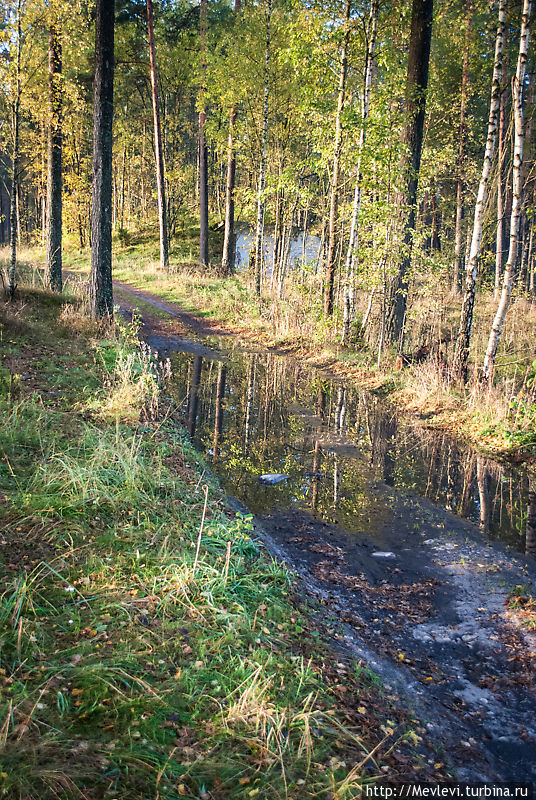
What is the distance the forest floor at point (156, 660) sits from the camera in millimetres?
2288

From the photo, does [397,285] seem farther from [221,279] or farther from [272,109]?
[221,279]

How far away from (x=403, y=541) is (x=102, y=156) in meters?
9.85

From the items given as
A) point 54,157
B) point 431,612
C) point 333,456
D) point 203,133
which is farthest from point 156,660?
point 203,133

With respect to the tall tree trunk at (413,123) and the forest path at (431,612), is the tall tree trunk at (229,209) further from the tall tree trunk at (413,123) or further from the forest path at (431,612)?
the forest path at (431,612)

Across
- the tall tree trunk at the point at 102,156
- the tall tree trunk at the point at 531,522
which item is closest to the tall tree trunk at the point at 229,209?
the tall tree trunk at the point at 102,156

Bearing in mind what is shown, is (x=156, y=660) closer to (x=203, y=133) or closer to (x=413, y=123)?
(x=413, y=123)

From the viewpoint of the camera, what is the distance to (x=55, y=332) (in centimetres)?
1022

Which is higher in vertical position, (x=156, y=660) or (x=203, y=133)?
(x=203, y=133)

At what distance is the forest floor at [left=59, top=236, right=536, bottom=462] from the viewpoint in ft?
26.1

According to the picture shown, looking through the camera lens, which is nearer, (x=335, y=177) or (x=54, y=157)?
(x=335, y=177)

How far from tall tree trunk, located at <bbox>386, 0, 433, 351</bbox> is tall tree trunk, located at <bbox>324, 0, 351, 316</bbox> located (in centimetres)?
145

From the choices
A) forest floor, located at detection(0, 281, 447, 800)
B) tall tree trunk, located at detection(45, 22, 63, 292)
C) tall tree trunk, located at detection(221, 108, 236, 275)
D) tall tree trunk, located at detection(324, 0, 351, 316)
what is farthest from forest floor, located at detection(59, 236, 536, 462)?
forest floor, located at detection(0, 281, 447, 800)

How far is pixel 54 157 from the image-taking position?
43.3 ft

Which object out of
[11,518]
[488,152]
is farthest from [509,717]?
[488,152]
